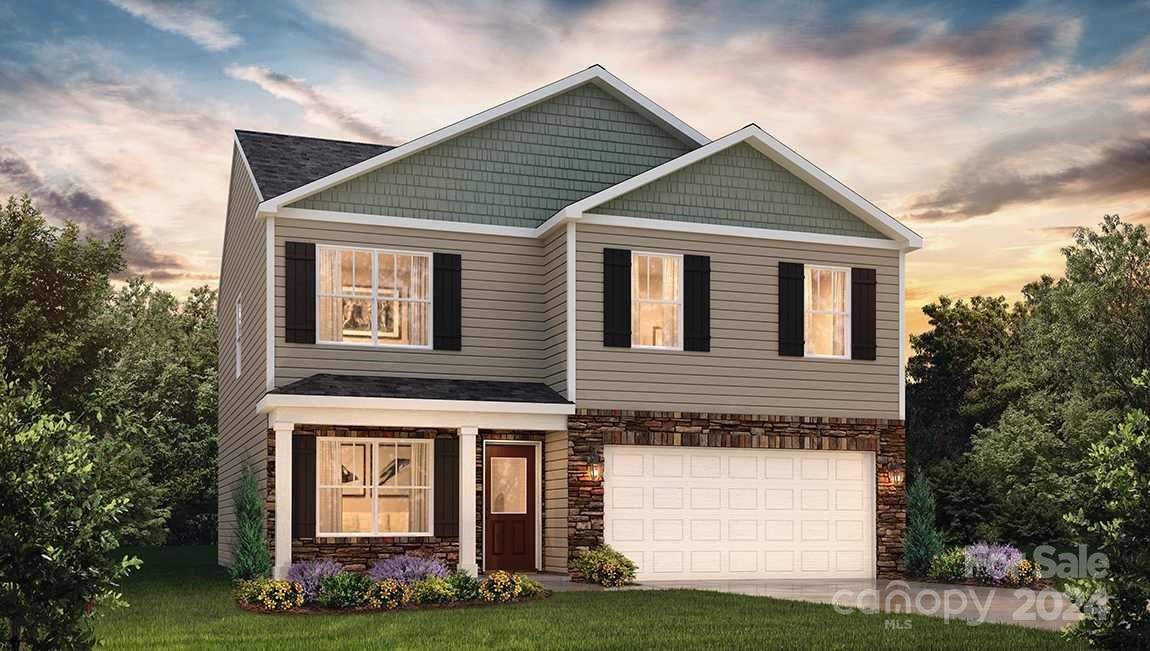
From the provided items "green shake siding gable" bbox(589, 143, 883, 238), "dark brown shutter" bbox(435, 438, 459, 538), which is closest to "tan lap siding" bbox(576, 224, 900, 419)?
"green shake siding gable" bbox(589, 143, 883, 238)

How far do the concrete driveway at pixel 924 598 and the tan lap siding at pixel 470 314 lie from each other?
426 cm

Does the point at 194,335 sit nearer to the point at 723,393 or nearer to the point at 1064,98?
the point at 723,393

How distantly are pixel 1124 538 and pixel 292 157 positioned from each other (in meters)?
16.4

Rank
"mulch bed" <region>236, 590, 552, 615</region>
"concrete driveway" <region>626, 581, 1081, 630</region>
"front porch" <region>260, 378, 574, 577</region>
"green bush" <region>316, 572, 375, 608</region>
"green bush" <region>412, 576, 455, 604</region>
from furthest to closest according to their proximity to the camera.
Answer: "front porch" <region>260, 378, 574, 577</region>, "green bush" <region>412, 576, 455, 604</region>, "green bush" <region>316, 572, 375, 608</region>, "mulch bed" <region>236, 590, 552, 615</region>, "concrete driveway" <region>626, 581, 1081, 630</region>

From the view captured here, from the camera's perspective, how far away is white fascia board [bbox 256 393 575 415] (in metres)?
18.3

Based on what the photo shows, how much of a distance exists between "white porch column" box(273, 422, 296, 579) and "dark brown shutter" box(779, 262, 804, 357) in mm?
7951

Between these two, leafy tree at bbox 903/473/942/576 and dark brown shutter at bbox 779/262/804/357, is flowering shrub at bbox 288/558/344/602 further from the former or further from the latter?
leafy tree at bbox 903/473/942/576

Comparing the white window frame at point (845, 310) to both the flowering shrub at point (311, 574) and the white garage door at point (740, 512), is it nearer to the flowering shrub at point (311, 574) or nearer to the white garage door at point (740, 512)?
the white garage door at point (740, 512)

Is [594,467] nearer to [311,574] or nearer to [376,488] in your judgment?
[376,488]

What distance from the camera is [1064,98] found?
80.6 ft

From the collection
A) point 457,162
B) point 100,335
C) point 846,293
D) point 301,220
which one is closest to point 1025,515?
point 846,293

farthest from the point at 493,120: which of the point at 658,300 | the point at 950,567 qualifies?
the point at 950,567

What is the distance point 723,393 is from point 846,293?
282 centimetres

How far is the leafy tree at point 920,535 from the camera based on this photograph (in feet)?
70.1
